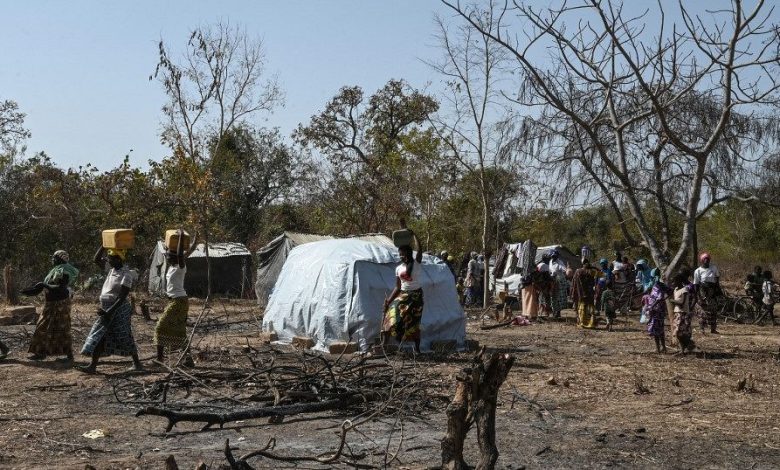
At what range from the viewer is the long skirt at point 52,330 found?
34.6 feet

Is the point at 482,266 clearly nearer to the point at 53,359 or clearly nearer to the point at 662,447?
the point at 53,359

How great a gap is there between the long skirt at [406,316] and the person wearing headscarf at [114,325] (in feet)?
9.40

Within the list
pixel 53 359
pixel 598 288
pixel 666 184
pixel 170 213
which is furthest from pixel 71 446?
pixel 170 213

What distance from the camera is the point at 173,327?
10.0 metres

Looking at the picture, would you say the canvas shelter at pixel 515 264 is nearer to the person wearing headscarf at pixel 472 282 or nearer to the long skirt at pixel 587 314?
the person wearing headscarf at pixel 472 282

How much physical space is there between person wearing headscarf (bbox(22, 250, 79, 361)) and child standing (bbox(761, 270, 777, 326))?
12.7m

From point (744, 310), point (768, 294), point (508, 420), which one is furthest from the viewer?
point (744, 310)

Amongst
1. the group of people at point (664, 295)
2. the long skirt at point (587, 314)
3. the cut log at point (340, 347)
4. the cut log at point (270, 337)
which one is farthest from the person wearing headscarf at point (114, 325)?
the long skirt at point (587, 314)

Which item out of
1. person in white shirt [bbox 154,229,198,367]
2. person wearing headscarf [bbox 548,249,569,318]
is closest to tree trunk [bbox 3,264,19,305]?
person in white shirt [bbox 154,229,198,367]

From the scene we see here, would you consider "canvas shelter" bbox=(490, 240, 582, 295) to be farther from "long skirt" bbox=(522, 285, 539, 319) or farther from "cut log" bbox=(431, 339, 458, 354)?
"cut log" bbox=(431, 339, 458, 354)

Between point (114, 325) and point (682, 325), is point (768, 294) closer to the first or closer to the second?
point (682, 325)

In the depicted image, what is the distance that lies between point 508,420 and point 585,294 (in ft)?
31.1

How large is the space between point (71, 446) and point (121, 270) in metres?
3.94

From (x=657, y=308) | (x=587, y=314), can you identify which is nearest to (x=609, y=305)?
(x=587, y=314)
